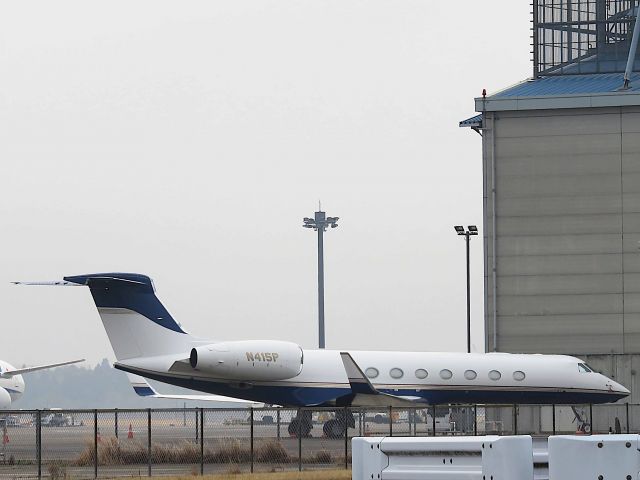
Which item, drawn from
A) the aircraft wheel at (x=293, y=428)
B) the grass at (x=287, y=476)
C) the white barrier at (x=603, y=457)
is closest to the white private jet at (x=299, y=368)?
the aircraft wheel at (x=293, y=428)

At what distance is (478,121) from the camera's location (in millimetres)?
61375

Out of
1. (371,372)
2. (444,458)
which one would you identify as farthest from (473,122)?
(444,458)

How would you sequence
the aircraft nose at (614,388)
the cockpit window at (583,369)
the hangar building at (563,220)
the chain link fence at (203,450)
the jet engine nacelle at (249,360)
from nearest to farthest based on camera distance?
the chain link fence at (203,450) < the jet engine nacelle at (249,360) < the cockpit window at (583,369) < the aircraft nose at (614,388) < the hangar building at (563,220)

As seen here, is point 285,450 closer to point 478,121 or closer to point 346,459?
point 346,459

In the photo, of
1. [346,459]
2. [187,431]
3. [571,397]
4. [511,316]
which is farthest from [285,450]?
[511,316]

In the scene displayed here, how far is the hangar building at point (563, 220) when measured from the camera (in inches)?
2290

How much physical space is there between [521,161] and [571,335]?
24.1 feet

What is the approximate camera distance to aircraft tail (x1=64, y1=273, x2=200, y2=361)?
1668 inches

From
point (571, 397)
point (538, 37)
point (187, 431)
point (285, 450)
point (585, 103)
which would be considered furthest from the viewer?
point (538, 37)

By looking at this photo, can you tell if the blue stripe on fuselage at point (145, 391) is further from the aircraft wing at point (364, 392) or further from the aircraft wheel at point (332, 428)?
the aircraft wheel at point (332, 428)

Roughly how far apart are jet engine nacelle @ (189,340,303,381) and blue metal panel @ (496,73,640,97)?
2053 centimetres

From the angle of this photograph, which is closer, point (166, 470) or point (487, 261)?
point (166, 470)

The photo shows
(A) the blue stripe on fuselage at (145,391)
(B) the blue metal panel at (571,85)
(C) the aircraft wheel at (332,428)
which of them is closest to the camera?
(C) the aircraft wheel at (332,428)

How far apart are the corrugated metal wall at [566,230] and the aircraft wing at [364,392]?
16.3 metres
